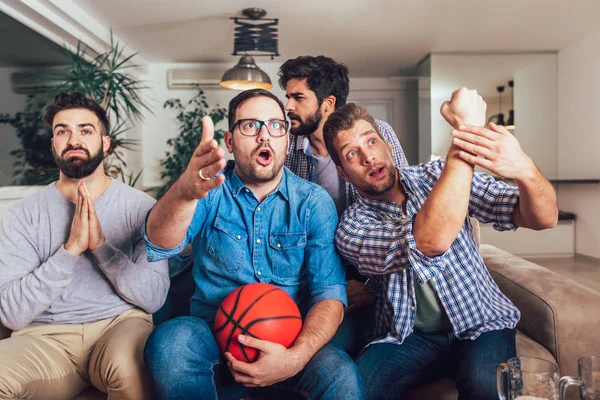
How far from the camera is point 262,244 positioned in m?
1.73

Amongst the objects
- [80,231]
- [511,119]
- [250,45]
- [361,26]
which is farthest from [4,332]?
[511,119]

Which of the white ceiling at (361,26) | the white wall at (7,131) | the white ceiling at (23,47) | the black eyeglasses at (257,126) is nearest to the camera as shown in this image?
the black eyeglasses at (257,126)

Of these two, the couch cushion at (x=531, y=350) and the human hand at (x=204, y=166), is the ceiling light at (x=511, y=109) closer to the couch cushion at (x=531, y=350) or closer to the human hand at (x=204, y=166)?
the couch cushion at (x=531, y=350)

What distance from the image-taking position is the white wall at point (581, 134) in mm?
6156

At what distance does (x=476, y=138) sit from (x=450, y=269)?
1.91 feet

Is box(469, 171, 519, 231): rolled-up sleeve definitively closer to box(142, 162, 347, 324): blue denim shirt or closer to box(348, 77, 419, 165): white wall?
box(142, 162, 347, 324): blue denim shirt

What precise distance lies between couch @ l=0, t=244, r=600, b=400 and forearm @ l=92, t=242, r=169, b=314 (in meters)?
0.35

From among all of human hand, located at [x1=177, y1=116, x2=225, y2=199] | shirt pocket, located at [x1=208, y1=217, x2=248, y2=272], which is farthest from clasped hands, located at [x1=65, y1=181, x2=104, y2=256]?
human hand, located at [x1=177, y1=116, x2=225, y2=199]

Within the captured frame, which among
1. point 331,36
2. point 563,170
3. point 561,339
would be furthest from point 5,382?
point 563,170

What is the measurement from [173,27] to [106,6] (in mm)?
898

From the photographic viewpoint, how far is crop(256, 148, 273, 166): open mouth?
1.70 meters

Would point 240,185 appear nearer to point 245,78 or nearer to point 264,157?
point 264,157

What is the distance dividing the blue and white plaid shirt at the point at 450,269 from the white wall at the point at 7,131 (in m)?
3.57

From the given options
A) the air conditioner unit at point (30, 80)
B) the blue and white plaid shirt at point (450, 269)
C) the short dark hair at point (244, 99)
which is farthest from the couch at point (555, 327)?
the air conditioner unit at point (30, 80)
